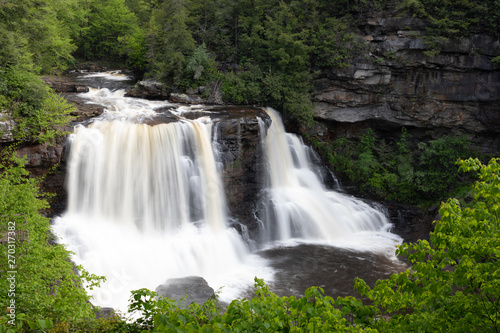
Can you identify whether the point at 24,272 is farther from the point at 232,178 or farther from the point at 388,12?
the point at 388,12

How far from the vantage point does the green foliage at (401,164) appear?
64.0ft

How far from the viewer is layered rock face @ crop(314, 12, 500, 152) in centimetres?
2020

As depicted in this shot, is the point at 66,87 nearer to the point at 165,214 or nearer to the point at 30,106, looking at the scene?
the point at 30,106

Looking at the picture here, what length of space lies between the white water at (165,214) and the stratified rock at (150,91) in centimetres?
258

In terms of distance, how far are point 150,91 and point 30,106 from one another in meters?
8.44

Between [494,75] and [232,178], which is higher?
[494,75]

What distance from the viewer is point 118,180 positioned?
14.4 m

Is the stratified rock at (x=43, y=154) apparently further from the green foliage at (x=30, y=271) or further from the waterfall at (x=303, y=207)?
the waterfall at (x=303, y=207)

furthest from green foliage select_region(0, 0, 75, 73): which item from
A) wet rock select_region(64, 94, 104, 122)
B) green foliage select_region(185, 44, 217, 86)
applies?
→ green foliage select_region(185, 44, 217, 86)

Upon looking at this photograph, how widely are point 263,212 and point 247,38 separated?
1268 cm

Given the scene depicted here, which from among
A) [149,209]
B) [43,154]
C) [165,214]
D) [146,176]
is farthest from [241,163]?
[43,154]

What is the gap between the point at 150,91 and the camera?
2105 centimetres

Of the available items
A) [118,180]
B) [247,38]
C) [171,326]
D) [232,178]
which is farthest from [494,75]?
[171,326]

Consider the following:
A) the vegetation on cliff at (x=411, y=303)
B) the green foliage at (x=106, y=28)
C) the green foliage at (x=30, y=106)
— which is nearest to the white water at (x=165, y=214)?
the green foliage at (x=30, y=106)
